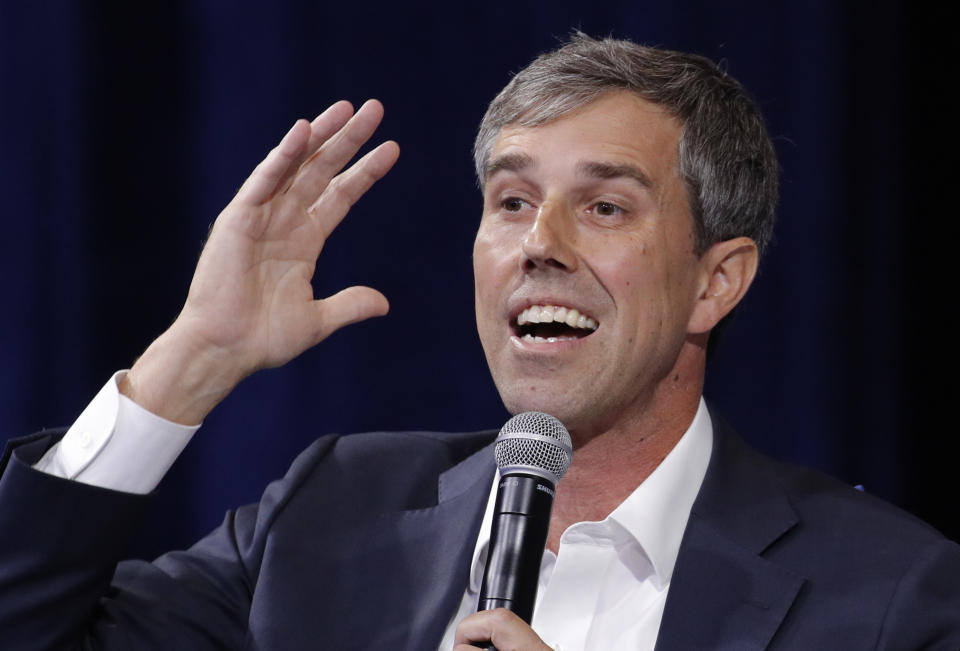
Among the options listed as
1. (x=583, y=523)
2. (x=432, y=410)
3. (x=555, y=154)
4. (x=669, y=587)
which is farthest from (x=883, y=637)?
(x=432, y=410)

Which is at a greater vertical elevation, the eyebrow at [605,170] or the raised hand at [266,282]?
the eyebrow at [605,170]

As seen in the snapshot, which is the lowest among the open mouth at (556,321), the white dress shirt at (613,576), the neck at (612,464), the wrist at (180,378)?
the white dress shirt at (613,576)

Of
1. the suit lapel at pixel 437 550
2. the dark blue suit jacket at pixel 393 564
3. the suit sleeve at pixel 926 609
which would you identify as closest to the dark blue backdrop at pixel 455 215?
the dark blue suit jacket at pixel 393 564

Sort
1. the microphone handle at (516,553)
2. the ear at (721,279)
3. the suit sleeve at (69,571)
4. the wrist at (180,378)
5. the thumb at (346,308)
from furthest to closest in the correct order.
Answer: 1. the ear at (721,279)
2. the thumb at (346,308)
3. the wrist at (180,378)
4. the suit sleeve at (69,571)
5. the microphone handle at (516,553)

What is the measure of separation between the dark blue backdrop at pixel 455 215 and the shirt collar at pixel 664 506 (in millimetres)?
726

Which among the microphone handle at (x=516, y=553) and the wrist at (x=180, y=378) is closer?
the microphone handle at (x=516, y=553)

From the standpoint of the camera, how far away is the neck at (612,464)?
74.2 inches

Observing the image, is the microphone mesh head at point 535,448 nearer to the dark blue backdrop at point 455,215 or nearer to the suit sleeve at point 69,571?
the suit sleeve at point 69,571

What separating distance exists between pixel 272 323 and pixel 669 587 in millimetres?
664

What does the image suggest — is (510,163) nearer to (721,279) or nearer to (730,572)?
(721,279)

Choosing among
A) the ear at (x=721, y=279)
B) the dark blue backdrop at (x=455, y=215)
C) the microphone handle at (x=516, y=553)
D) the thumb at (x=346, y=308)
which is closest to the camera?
the microphone handle at (x=516, y=553)

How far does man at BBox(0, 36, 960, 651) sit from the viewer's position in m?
1.64

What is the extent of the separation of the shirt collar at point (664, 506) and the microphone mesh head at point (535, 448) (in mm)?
326

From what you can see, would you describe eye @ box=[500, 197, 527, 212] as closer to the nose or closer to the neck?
the nose
